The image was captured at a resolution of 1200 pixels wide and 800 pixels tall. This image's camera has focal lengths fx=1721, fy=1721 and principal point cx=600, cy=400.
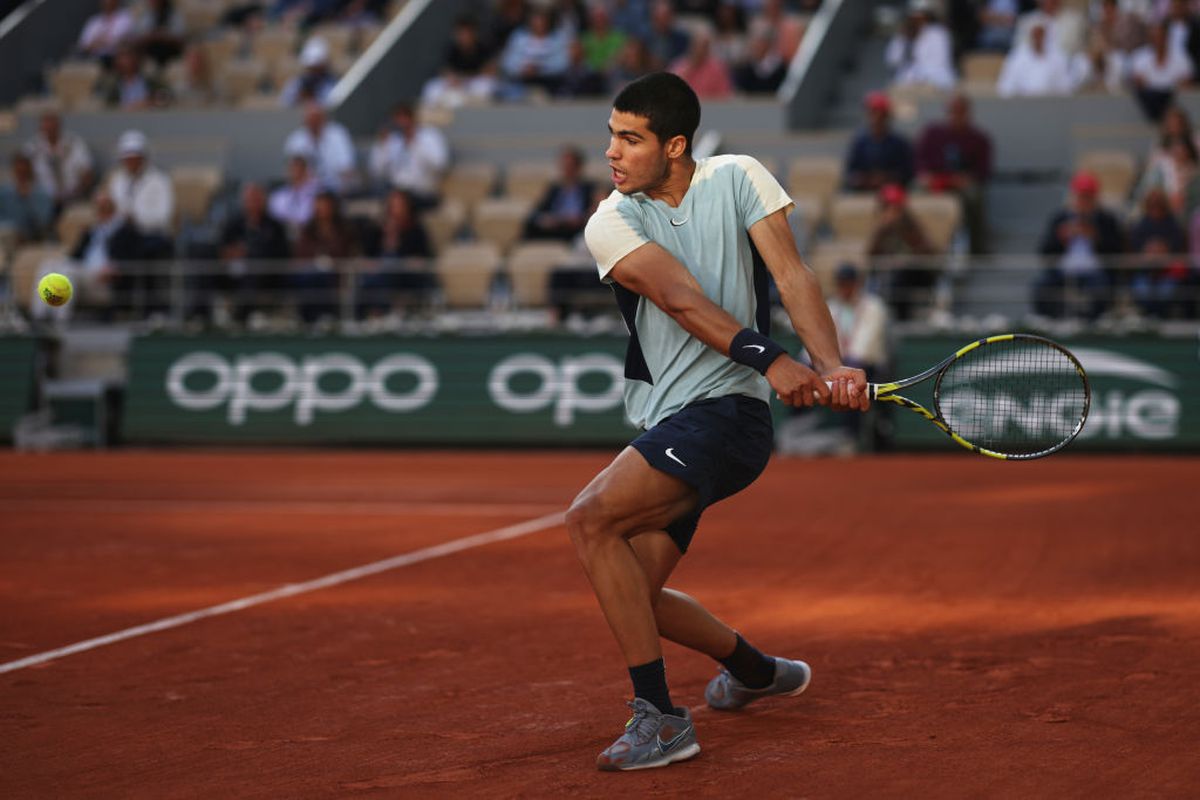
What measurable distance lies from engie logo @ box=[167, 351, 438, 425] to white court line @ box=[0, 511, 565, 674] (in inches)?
237

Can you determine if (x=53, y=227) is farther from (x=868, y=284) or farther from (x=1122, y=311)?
(x=1122, y=311)

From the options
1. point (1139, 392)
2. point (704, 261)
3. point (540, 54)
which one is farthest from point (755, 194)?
point (540, 54)

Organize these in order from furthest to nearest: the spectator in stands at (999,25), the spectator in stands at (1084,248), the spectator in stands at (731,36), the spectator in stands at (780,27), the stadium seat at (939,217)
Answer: the spectator in stands at (731,36) < the spectator in stands at (780,27) < the spectator in stands at (999,25) < the stadium seat at (939,217) < the spectator in stands at (1084,248)

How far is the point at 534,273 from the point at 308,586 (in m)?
9.51

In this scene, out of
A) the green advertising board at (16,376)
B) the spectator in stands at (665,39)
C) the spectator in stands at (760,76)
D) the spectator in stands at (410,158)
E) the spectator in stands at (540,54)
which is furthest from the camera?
the spectator in stands at (540,54)

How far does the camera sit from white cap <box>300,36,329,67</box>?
22.1m

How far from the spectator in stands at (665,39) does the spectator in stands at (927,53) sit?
2.80 metres

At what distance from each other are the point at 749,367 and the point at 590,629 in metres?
2.55

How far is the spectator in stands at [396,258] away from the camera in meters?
18.3

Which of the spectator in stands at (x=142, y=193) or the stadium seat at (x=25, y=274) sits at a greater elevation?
the spectator in stands at (x=142, y=193)

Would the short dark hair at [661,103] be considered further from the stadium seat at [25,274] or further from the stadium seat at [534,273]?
the stadium seat at [25,274]

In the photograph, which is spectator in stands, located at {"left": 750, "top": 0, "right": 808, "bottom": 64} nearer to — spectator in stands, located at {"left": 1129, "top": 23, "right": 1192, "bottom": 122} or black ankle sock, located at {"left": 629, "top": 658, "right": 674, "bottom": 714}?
spectator in stands, located at {"left": 1129, "top": 23, "right": 1192, "bottom": 122}

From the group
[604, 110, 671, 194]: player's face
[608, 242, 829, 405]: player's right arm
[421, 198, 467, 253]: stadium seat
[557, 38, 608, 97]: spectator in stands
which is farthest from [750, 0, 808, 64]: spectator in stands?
[608, 242, 829, 405]: player's right arm

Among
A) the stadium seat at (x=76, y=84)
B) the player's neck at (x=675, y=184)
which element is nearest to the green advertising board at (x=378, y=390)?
the stadium seat at (x=76, y=84)
